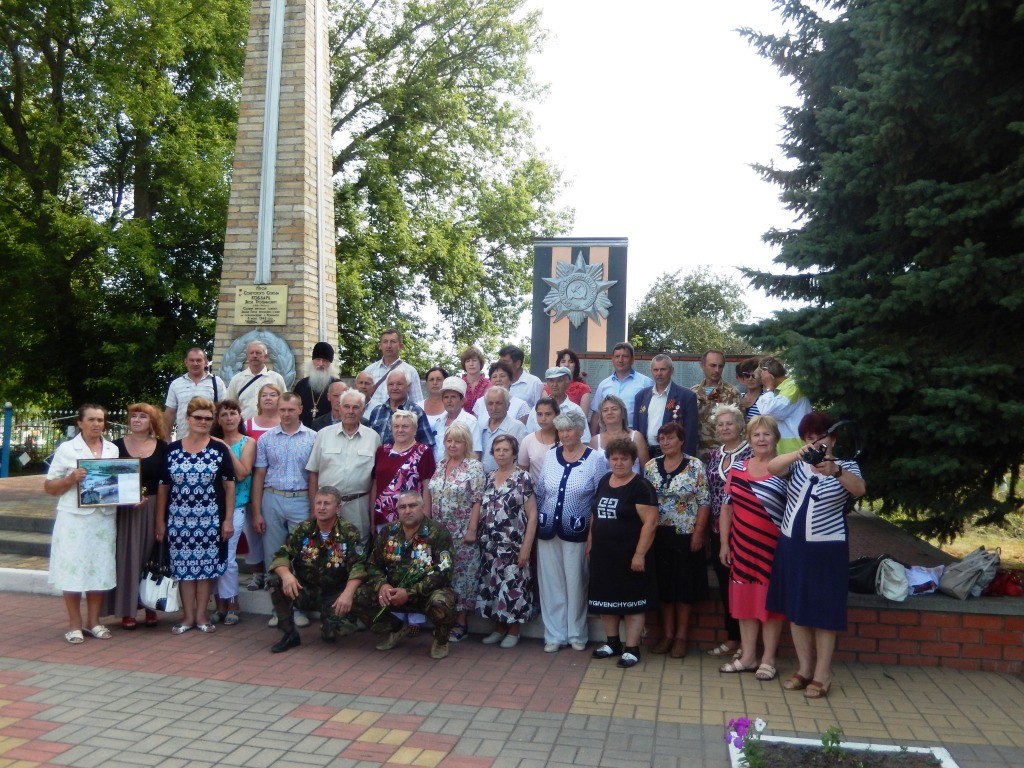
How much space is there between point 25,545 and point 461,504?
5182mm

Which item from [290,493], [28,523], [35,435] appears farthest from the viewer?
[35,435]

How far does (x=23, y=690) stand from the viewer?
5016mm

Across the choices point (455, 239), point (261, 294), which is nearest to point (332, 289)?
point (261, 294)

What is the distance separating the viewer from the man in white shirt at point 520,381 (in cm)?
729

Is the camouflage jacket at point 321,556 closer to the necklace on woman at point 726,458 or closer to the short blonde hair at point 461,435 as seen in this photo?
the short blonde hair at point 461,435

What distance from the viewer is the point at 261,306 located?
960 centimetres

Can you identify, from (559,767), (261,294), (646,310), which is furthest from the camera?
(646,310)

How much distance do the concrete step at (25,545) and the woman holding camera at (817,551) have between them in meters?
7.02

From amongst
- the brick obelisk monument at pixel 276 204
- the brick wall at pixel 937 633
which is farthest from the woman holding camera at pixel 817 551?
the brick obelisk monument at pixel 276 204

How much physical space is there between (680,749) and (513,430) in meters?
2.81

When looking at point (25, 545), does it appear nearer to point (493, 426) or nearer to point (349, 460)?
point (349, 460)

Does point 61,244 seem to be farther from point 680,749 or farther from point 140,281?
point 680,749

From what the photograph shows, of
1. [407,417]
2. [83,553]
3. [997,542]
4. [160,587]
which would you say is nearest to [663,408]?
[407,417]

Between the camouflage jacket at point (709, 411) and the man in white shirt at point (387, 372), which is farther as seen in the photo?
the man in white shirt at point (387, 372)
